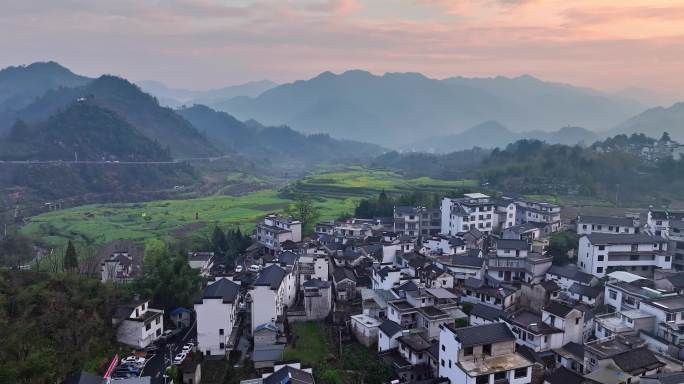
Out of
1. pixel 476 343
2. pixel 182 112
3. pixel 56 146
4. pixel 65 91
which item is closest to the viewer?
pixel 476 343

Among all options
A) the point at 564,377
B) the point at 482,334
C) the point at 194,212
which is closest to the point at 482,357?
the point at 482,334

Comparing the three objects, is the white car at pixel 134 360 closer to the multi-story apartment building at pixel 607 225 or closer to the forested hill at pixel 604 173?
the multi-story apartment building at pixel 607 225

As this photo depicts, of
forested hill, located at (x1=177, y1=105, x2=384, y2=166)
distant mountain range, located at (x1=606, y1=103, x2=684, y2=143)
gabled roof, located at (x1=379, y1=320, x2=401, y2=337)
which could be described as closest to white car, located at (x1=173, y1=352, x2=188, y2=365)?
gabled roof, located at (x1=379, y1=320, x2=401, y2=337)

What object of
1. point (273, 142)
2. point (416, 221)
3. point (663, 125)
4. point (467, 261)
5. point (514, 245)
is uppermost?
point (663, 125)

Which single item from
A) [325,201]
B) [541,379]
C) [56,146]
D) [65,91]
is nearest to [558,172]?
[325,201]

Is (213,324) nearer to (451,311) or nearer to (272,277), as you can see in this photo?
(272,277)

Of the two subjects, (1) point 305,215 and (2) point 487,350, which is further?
(1) point 305,215

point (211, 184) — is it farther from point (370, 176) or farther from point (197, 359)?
point (197, 359)
